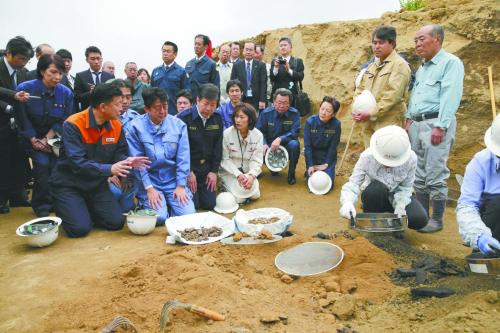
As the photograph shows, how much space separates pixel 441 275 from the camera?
9.55 feet

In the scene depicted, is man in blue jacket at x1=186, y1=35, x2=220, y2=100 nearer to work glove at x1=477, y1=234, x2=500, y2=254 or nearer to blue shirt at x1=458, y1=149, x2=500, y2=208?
blue shirt at x1=458, y1=149, x2=500, y2=208

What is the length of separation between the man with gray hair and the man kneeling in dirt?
2.89m

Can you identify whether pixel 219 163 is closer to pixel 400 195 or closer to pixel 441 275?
pixel 400 195

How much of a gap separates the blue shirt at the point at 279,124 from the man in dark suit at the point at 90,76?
242 centimetres

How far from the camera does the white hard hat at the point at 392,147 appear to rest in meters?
3.54

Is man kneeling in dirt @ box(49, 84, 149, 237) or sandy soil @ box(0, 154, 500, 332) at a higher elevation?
man kneeling in dirt @ box(49, 84, 149, 237)

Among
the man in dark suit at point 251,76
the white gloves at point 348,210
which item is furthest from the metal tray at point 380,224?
the man in dark suit at point 251,76

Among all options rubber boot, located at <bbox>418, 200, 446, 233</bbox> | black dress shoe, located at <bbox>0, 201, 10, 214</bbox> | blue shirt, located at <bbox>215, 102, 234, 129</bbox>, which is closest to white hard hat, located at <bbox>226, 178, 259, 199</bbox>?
blue shirt, located at <bbox>215, 102, 234, 129</bbox>

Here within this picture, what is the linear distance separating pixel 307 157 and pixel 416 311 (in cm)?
385

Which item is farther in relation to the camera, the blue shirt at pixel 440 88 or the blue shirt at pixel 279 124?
the blue shirt at pixel 279 124

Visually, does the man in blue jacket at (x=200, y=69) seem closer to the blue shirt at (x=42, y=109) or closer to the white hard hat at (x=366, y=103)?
the blue shirt at (x=42, y=109)

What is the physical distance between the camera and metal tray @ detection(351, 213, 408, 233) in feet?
11.3

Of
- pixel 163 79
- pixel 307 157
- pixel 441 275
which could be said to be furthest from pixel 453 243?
pixel 163 79

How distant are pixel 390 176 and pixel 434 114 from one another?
0.93m
